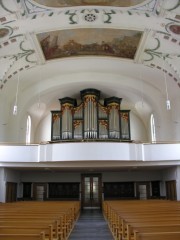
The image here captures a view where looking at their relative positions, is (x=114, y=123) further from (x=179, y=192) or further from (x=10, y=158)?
(x=10, y=158)

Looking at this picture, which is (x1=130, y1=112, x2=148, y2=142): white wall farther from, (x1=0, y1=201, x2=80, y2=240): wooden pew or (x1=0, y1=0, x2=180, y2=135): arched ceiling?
(x1=0, y1=201, x2=80, y2=240): wooden pew

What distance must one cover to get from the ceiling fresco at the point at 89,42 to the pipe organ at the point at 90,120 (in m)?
4.25

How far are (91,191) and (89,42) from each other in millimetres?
10003

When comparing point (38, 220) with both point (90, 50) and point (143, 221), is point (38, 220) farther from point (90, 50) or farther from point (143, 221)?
point (90, 50)

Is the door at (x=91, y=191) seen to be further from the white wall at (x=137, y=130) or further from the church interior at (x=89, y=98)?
the white wall at (x=137, y=130)

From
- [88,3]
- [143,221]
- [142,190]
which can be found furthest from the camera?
[142,190]

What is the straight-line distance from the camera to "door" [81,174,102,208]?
18531mm

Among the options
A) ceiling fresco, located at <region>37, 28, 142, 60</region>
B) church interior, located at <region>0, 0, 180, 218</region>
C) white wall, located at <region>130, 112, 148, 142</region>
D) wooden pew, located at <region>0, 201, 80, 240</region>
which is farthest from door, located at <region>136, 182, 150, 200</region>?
wooden pew, located at <region>0, 201, 80, 240</region>

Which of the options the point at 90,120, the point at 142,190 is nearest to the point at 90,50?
the point at 90,120

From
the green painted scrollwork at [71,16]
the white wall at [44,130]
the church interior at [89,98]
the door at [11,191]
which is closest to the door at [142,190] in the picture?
the church interior at [89,98]

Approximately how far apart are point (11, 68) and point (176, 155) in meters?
9.97

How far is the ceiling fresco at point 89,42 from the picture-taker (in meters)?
13.1

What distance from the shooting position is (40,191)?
19281 millimetres

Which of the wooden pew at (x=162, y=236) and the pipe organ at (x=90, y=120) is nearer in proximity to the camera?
the wooden pew at (x=162, y=236)
